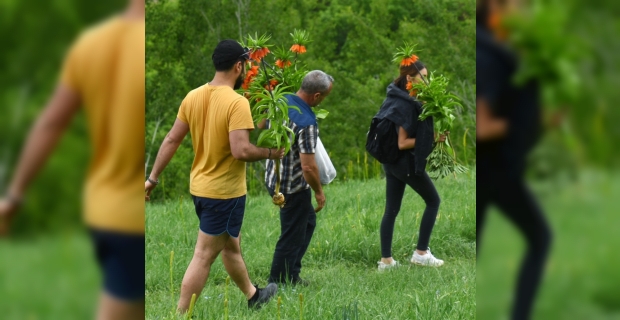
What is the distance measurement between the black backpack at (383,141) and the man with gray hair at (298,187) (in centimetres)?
32

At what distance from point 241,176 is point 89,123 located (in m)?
1.90

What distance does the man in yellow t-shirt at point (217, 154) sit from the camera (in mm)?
3918

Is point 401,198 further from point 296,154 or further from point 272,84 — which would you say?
point 272,84

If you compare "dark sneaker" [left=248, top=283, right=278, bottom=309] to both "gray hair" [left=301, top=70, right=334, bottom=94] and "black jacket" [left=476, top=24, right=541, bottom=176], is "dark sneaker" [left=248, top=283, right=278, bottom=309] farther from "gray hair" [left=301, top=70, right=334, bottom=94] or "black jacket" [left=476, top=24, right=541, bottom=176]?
"black jacket" [left=476, top=24, right=541, bottom=176]

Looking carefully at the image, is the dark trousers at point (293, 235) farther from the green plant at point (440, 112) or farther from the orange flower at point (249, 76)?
the green plant at point (440, 112)

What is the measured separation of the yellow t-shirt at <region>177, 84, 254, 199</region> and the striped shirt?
0.80 feet

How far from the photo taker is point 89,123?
220cm

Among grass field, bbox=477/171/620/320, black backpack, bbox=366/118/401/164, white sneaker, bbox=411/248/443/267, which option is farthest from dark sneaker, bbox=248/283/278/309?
grass field, bbox=477/171/620/320

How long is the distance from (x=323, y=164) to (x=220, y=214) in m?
0.67

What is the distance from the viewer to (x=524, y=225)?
79.4 inches

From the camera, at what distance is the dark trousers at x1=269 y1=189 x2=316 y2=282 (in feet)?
13.9

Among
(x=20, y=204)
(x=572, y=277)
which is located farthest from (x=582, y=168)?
(x=20, y=204)

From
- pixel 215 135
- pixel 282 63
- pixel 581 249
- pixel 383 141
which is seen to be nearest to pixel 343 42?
pixel 282 63

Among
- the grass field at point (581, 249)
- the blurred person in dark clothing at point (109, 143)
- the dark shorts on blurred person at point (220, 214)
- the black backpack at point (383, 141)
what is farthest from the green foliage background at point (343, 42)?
the grass field at point (581, 249)
